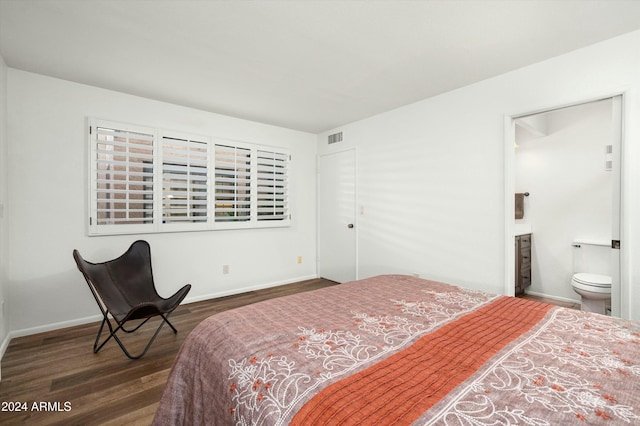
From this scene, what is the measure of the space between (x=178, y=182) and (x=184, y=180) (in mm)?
77

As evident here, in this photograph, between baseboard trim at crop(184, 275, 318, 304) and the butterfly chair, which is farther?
baseboard trim at crop(184, 275, 318, 304)

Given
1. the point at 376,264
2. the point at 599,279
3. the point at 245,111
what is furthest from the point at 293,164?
the point at 599,279

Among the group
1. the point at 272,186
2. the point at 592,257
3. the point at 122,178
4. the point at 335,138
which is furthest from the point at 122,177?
the point at 592,257

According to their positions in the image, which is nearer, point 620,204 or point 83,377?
A: point 83,377

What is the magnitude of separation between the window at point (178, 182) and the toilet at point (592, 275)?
12.2ft

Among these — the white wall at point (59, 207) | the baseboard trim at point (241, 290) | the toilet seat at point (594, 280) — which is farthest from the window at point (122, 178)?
the toilet seat at point (594, 280)

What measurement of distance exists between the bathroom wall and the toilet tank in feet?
0.39

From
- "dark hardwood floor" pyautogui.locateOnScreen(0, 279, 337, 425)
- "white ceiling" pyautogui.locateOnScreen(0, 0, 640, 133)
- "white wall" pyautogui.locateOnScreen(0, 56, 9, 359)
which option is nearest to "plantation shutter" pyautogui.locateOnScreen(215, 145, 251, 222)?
"white ceiling" pyautogui.locateOnScreen(0, 0, 640, 133)

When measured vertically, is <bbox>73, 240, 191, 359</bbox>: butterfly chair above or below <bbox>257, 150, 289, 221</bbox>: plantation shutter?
below

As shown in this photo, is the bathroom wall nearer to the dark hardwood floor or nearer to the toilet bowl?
the toilet bowl

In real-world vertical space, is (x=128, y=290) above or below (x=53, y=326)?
above

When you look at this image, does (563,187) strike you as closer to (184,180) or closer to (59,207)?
(184,180)

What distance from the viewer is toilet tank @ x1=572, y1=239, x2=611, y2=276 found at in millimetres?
3244

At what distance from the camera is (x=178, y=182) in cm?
361
